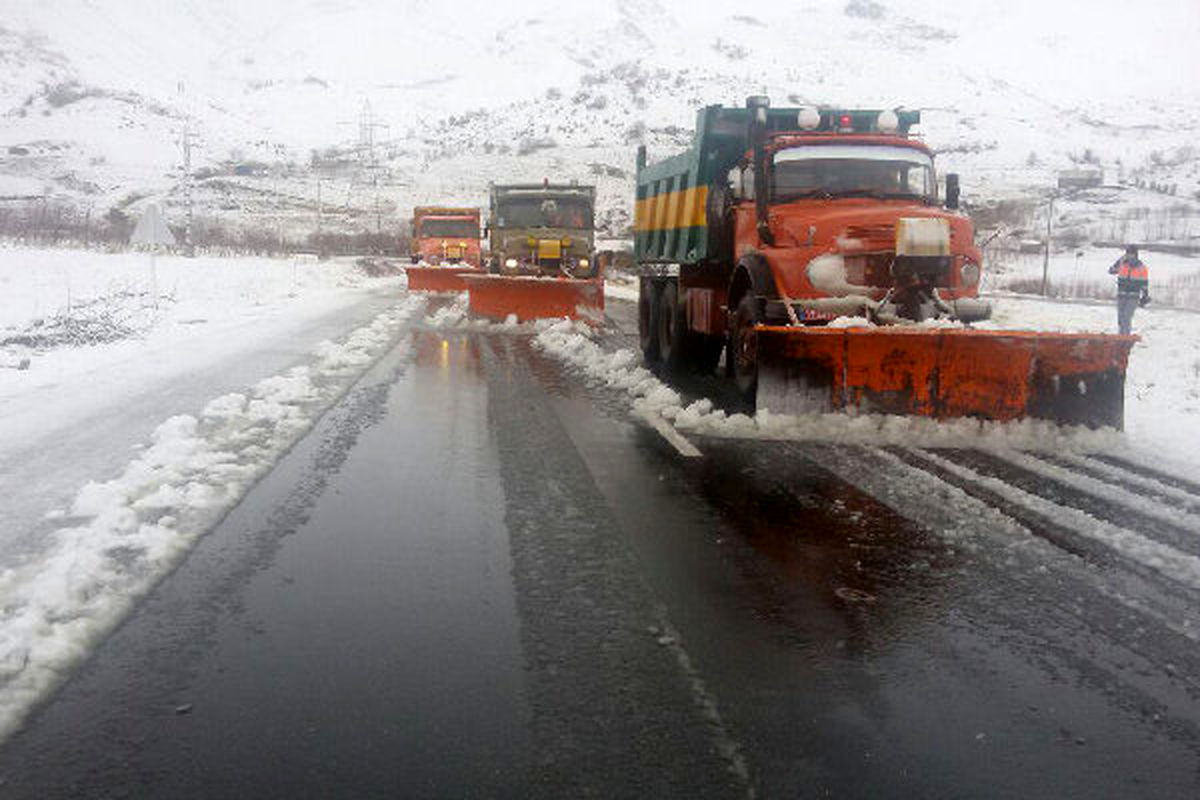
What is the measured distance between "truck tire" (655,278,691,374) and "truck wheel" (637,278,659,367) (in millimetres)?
199

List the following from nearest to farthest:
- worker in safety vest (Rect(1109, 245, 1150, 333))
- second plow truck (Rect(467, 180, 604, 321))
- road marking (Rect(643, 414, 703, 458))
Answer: road marking (Rect(643, 414, 703, 458)) → worker in safety vest (Rect(1109, 245, 1150, 333)) → second plow truck (Rect(467, 180, 604, 321))

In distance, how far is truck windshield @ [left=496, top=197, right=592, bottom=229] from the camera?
20328mm

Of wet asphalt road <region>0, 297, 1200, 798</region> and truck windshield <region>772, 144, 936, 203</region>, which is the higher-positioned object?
truck windshield <region>772, 144, 936, 203</region>

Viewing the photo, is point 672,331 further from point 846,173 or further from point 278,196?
point 278,196

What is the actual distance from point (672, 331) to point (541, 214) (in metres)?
8.86

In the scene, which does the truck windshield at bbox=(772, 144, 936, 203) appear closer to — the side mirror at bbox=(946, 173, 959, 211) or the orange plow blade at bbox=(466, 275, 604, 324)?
the side mirror at bbox=(946, 173, 959, 211)

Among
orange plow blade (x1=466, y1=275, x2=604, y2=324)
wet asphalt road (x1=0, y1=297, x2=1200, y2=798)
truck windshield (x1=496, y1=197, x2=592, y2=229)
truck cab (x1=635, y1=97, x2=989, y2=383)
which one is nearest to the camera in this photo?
wet asphalt road (x1=0, y1=297, x2=1200, y2=798)

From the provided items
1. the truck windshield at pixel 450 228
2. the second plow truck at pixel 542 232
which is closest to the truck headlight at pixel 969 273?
the second plow truck at pixel 542 232

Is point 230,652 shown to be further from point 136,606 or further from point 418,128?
point 418,128

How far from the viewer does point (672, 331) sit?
39.9 feet

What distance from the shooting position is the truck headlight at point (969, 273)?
28.3ft

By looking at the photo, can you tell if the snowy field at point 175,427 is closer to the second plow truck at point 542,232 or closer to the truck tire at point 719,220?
the truck tire at point 719,220

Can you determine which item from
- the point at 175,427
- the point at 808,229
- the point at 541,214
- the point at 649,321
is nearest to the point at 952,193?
the point at 808,229

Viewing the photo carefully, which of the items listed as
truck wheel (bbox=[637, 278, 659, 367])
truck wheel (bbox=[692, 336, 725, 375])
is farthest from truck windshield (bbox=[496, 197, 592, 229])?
truck wheel (bbox=[692, 336, 725, 375])
